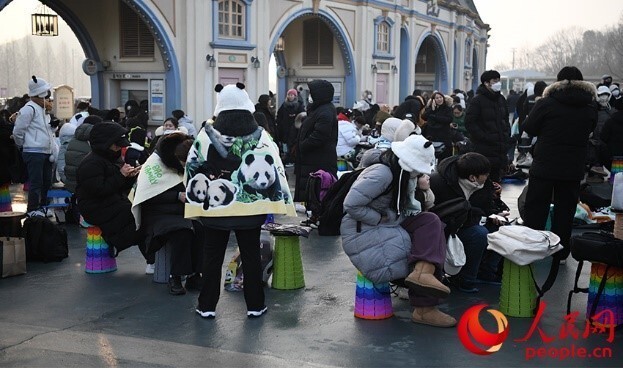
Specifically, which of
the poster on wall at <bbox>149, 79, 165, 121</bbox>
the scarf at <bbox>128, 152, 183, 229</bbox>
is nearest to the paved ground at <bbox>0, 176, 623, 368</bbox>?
the scarf at <bbox>128, 152, 183, 229</bbox>

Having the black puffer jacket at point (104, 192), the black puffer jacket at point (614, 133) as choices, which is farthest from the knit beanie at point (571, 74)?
the black puffer jacket at point (614, 133)

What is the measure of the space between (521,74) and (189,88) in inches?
2083

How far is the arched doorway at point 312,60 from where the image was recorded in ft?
82.1

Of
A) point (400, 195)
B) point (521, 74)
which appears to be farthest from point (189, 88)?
point (521, 74)

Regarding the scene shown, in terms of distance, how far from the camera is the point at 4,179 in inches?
374

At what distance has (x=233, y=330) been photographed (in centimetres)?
599

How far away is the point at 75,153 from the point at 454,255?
517 cm

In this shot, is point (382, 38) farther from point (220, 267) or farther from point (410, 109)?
point (220, 267)

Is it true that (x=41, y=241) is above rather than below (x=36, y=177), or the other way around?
below

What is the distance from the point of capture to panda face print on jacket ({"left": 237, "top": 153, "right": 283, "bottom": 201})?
6137 millimetres

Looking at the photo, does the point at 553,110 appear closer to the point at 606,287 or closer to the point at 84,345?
Answer: the point at 606,287

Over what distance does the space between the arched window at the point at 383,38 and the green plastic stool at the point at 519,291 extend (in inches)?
791

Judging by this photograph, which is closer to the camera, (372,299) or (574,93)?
(372,299)

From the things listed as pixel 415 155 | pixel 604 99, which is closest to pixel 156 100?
pixel 604 99
